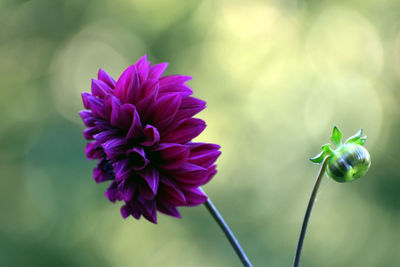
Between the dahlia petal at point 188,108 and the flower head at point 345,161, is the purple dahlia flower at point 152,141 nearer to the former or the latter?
the dahlia petal at point 188,108

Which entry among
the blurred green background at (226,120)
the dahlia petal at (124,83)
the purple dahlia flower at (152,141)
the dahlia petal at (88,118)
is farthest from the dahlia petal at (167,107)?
the blurred green background at (226,120)

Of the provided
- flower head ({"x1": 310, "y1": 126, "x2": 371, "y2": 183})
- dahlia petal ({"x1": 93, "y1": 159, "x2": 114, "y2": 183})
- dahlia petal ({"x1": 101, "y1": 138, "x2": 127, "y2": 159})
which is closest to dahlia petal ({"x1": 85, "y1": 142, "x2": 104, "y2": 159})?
dahlia petal ({"x1": 93, "y1": 159, "x2": 114, "y2": 183})

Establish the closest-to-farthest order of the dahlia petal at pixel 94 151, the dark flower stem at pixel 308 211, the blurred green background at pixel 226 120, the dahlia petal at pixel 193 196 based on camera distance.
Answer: the dark flower stem at pixel 308 211, the dahlia petal at pixel 193 196, the dahlia petal at pixel 94 151, the blurred green background at pixel 226 120

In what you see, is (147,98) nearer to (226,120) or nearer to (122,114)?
(122,114)

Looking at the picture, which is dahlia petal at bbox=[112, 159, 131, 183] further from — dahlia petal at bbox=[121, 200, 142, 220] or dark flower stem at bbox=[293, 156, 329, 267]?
dark flower stem at bbox=[293, 156, 329, 267]

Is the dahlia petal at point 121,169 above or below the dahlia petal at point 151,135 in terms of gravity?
below

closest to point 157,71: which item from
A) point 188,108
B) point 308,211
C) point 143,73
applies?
point 143,73

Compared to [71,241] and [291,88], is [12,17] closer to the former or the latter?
[71,241]

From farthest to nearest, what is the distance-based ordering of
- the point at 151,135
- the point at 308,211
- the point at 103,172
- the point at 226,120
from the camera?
the point at 226,120 → the point at 103,172 → the point at 151,135 → the point at 308,211
